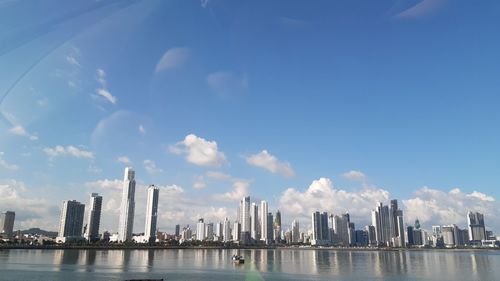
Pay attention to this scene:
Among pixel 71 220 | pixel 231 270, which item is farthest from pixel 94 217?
pixel 231 270

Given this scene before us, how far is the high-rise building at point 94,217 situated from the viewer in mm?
166650

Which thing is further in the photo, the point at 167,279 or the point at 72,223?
the point at 72,223

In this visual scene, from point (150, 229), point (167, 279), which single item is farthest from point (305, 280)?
point (150, 229)

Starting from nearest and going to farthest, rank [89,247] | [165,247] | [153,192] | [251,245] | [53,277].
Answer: [53,277] → [89,247] → [165,247] → [153,192] → [251,245]

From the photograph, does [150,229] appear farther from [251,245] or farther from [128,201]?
[251,245]

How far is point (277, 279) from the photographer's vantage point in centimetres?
3769

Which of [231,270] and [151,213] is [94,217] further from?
[231,270]

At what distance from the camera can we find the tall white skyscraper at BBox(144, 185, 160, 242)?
161250 mm

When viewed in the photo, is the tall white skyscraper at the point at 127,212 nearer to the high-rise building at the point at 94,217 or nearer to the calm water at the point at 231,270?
the high-rise building at the point at 94,217

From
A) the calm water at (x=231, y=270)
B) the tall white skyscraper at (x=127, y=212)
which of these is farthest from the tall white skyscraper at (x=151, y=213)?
the calm water at (x=231, y=270)

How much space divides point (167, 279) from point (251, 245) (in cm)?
16203

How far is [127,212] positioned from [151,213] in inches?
530

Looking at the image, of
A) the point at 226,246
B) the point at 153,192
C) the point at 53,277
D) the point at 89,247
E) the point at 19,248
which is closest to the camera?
the point at 53,277

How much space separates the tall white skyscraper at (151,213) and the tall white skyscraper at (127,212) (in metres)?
8.04
